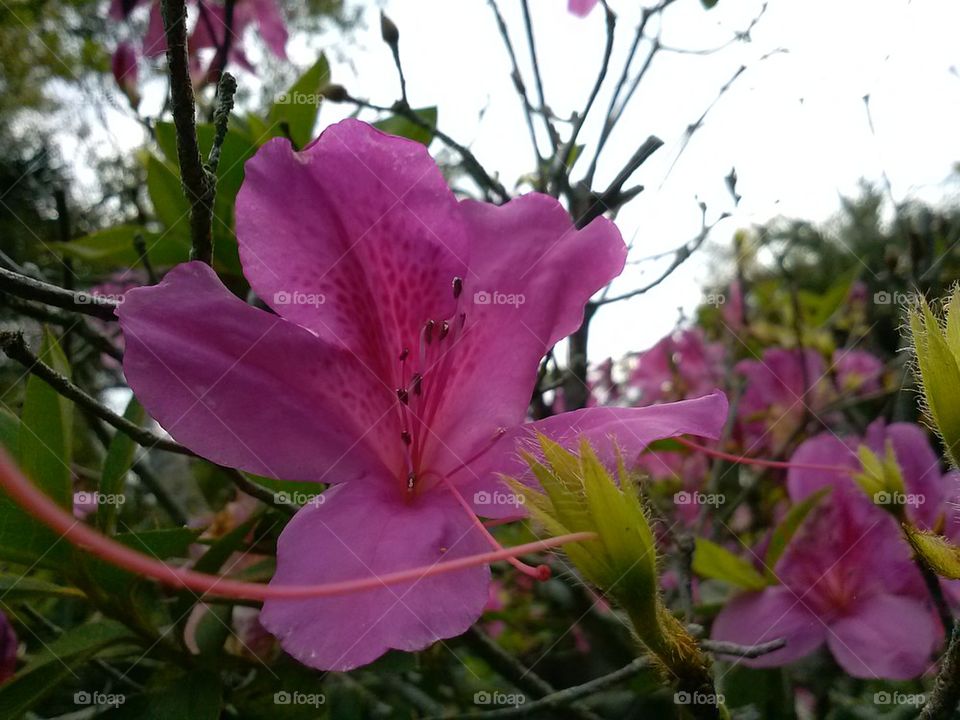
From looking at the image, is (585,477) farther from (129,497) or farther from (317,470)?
(129,497)

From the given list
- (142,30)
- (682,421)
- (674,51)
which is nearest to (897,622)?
(682,421)

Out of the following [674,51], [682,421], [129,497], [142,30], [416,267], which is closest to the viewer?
[682,421]

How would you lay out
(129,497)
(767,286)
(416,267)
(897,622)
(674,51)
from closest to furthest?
(416,267), (897,622), (674,51), (129,497), (767,286)

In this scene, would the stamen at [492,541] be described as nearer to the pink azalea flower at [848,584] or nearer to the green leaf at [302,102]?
the pink azalea flower at [848,584]

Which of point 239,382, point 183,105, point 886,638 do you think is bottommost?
point 886,638

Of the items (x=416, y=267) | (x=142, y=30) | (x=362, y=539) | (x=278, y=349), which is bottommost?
(x=362, y=539)
